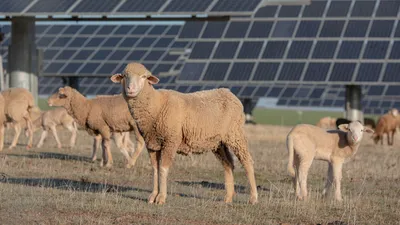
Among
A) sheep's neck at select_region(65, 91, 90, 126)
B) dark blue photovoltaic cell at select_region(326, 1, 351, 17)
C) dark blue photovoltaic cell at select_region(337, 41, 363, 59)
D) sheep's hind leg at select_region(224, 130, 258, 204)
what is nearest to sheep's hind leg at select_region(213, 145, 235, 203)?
sheep's hind leg at select_region(224, 130, 258, 204)

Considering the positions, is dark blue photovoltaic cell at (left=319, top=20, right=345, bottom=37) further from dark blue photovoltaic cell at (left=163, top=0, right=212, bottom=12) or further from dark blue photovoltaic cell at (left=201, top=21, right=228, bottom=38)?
dark blue photovoltaic cell at (left=163, top=0, right=212, bottom=12)

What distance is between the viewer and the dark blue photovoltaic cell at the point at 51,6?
2384cm

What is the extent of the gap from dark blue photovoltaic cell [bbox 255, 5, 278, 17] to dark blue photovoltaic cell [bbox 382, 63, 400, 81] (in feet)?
21.6

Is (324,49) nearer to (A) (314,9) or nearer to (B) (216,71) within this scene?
(A) (314,9)

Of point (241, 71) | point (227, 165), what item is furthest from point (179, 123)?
point (241, 71)

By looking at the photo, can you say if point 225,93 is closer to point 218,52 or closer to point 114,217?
point 114,217

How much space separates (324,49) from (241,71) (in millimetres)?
3125

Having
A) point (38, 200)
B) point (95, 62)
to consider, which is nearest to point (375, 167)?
point (38, 200)

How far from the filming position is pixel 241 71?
30531 mm

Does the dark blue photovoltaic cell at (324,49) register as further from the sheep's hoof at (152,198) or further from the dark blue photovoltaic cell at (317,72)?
the sheep's hoof at (152,198)

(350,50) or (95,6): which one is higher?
(350,50)

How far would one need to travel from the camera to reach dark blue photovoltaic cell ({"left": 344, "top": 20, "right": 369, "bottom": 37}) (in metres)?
31.0

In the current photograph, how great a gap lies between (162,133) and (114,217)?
1739 millimetres

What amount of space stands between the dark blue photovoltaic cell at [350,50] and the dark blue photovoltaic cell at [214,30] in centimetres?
530
